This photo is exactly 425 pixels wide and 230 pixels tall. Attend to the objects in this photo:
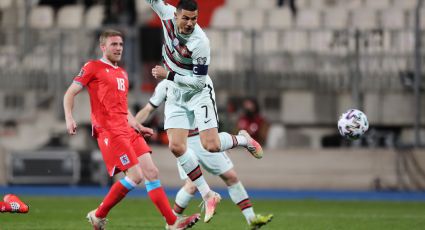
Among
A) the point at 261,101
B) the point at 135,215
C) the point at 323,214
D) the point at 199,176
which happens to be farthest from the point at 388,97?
the point at 199,176

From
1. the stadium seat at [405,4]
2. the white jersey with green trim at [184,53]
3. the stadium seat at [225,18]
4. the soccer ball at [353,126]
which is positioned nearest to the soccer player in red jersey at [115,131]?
the white jersey with green trim at [184,53]

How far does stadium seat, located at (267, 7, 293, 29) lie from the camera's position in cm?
2247

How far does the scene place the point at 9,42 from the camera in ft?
69.8

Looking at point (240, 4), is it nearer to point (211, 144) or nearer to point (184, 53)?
point (184, 53)

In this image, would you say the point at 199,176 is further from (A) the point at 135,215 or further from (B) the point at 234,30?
(B) the point at 234,30

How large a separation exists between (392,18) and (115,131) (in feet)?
41.5

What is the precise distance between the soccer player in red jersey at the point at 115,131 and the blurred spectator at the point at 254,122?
8928 millimetres

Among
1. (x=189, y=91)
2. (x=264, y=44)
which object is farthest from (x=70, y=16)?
(x=189, y=91)

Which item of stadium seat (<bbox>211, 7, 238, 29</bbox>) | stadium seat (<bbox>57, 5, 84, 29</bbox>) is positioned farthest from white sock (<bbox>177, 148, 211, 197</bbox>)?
stadium seat (<bbox>57, 5, 84, 29</bbox>)

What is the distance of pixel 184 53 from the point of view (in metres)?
10.8

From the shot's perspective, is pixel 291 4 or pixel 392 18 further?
pixel 291 4

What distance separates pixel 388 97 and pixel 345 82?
0.97 meters

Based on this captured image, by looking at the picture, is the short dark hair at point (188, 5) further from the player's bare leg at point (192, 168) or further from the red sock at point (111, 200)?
the red sock at point (111, 200)

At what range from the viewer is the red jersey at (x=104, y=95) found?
424 inches
